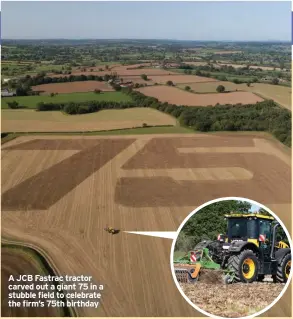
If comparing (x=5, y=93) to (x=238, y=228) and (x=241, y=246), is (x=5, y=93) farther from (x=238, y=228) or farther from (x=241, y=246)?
(x=241, y=246)

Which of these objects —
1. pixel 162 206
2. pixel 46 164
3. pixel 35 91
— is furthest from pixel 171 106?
pixel 162 206

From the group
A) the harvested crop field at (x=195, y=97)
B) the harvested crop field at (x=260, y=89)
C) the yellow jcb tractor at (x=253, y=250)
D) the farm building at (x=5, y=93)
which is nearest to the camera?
the yellow jcb tractor at (x=253, y=250)

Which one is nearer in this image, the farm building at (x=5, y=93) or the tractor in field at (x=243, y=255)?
the tractor in field at (x=243, y=255)

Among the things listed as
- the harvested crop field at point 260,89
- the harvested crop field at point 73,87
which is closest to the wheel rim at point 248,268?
the harvested crop field at point 260,89

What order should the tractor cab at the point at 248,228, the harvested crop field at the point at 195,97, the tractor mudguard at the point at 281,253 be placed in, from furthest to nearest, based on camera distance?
the harvested crop field at the point at 195,97
the tractor mudguard at the point at 281,253
the tractor cab at the point at 248,228

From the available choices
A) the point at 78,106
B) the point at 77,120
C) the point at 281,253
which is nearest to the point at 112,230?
the point at 281,253

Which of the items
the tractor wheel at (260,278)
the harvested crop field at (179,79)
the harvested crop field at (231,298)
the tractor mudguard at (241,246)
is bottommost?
the harvested crop field at (231,298)

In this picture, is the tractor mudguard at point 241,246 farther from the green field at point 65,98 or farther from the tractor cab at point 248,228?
the green field at point 65,98

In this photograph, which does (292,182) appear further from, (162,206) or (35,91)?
(35,91)
